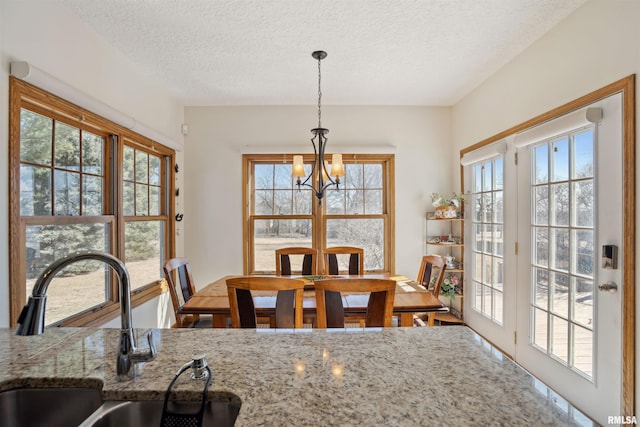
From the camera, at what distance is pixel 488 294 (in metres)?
3.07

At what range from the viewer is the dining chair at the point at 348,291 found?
162 cm

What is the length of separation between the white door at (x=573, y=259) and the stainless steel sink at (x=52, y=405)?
2415 millimetres

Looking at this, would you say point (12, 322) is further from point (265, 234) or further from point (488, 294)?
point (488, 294)

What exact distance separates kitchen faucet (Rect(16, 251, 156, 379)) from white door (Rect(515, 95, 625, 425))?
7.54 ft

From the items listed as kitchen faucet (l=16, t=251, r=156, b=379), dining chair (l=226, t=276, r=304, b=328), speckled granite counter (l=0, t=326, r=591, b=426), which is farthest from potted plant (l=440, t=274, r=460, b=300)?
kitchen faucet (l=16, t=251, r=156, b=379)

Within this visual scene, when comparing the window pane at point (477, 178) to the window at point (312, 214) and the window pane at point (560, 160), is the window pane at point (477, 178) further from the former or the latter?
the window pane at point (560, 160)

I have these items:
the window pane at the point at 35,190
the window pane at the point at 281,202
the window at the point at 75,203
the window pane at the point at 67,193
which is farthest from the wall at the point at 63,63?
the window pane at the point at 281,202

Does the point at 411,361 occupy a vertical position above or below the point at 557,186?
below

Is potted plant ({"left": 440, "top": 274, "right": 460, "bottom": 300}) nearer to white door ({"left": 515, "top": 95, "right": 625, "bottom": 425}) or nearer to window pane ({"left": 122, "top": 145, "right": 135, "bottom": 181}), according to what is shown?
white door ({"left": 515, "top": 95, "right": 625, "bottom": 425})

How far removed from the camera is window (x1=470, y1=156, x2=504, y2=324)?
288cm

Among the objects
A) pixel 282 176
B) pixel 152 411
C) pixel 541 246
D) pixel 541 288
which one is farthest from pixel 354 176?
pixel 152 411

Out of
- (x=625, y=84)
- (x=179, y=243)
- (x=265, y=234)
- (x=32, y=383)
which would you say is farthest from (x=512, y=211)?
(x=179, y=243)

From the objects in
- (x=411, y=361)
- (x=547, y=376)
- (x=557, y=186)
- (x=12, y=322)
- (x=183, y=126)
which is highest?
(x=183, y=126)

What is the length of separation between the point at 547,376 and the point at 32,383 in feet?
9.50
